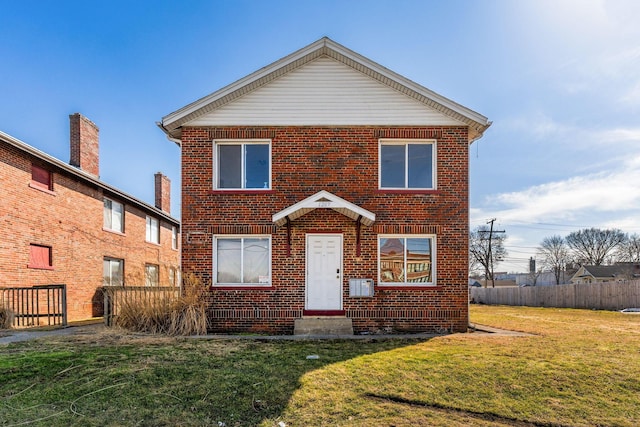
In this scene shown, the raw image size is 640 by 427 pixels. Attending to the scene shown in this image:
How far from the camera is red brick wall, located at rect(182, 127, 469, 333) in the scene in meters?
11.2

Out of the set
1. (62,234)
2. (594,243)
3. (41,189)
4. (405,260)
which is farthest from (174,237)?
(594,243)

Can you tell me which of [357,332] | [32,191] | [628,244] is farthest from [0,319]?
[628,244]

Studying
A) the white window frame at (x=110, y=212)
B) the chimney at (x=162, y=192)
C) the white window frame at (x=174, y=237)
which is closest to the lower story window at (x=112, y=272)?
the white window frame at (x=110, y=212)

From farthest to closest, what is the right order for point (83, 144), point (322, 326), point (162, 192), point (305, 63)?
point (162, 192) < point (83, 144) < point (305, 63) < point (322, 326)

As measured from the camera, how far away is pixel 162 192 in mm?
24094

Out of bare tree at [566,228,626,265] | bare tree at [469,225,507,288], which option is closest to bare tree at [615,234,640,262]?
bare tree at [566,228,626,265]

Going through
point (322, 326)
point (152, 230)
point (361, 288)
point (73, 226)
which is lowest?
point (322, 326)

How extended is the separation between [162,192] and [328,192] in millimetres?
16204

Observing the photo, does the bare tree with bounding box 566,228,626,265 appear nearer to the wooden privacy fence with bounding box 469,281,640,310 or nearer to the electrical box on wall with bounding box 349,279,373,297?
the wooden privacy fence with bounding box 469,281,640,310

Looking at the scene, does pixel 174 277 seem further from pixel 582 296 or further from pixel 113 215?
pixel 582 296

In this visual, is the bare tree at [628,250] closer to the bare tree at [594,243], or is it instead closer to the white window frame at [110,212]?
the bare tree at [594,243]

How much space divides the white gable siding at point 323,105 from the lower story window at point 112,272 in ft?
32.6

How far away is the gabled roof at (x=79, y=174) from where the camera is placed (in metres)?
12.9

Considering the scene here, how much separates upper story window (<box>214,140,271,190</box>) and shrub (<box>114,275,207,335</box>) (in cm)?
299
